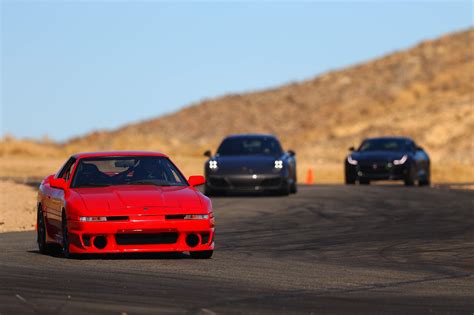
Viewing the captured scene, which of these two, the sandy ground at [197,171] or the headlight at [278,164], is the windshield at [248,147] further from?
the sandy ground at [197,171]

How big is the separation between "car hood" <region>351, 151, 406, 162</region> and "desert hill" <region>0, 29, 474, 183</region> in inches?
1120

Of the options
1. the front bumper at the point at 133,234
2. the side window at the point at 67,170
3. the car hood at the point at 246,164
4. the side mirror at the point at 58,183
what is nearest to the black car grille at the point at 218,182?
the car hood at the point at 246,164

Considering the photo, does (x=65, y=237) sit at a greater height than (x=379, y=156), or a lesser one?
lesser

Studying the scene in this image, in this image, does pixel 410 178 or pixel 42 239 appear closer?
pixel 42 239

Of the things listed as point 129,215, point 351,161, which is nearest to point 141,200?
point 129,215

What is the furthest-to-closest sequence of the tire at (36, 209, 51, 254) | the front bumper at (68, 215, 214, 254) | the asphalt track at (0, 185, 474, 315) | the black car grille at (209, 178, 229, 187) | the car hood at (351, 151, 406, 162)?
1. the car hood at (351, 151, 406, 162)
2. the black car grille at (209, 178, 229, 187)
3. the tire at (36, 209, 51, 254)
4. the front bumper at (68, 215, 214, 254)
5. the asphalt track at (0, 185, 474, 315)

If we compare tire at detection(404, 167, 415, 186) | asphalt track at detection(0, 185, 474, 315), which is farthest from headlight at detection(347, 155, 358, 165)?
asphalt track at detection(0, 185, 474, 315)

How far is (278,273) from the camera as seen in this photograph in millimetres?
15383

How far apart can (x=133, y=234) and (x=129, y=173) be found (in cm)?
152

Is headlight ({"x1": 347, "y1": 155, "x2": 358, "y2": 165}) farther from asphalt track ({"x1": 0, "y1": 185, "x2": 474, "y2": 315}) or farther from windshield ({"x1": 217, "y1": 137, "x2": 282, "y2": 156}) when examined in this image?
asphalt track ({"x1": 0, "y1": 185, "x2": 474, "y2": 315})

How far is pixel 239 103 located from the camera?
103625 millimetres

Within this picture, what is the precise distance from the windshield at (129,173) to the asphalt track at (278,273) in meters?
0.95

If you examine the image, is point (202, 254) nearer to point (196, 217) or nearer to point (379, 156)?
point (196, 217)

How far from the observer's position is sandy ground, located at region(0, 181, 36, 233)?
24547mm
